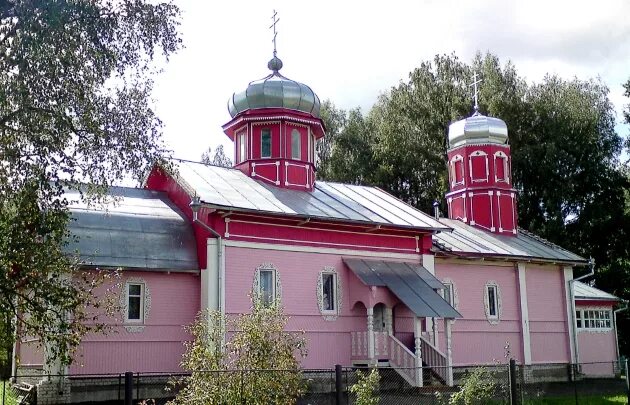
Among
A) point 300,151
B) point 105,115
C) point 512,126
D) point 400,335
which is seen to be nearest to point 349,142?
point 512,126

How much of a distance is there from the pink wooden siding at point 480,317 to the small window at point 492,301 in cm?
22

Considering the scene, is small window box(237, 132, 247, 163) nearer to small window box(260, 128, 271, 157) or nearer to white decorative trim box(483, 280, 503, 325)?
small window box(260, 128, 271, 157)

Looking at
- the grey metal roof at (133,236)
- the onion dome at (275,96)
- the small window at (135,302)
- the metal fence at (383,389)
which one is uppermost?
the onion dome at (275,96)

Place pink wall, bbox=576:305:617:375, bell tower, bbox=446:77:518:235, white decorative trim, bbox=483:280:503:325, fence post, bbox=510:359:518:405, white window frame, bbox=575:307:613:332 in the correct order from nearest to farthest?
fence post, bbox=510:359:518:405 < white decorative trim, bbox=483:280:503:325 < pink wall, bbox=576:305:617:375 < white window frame, bbox=575:307:613:332 < bell tower, bbox=446:77:518:235

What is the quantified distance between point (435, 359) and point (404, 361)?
1178 millimetres

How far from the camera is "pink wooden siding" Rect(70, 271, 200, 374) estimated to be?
15.3 meters

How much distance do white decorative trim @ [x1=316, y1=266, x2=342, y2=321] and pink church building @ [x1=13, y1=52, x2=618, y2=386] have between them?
0.04 m

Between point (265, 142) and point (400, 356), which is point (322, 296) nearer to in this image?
point (400, 356)

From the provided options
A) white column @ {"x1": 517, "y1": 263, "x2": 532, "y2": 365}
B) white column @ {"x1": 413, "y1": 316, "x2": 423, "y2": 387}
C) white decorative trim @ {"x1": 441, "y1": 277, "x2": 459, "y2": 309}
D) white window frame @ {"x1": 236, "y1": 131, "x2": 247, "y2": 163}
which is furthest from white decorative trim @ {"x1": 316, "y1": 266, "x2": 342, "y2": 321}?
white column @ {"x1": 517, "y1": 263, "x2": 532, "y2": 365}

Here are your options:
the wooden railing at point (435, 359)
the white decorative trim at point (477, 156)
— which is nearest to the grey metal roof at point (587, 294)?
the white decorative trim at point (477, 156)

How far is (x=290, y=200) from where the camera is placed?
18953mm

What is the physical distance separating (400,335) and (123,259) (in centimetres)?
767

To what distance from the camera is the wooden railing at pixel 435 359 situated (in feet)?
59.6

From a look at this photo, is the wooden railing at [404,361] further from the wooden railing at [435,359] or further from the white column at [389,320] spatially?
the wooden railing at [435,359]
